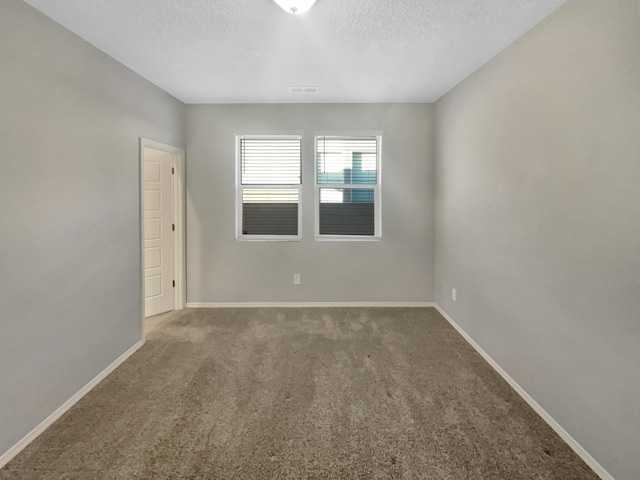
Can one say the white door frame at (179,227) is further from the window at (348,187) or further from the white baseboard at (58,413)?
the window at (348,187)

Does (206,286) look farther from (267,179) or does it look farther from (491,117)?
(491,117)

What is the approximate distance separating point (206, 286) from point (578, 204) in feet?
12.8

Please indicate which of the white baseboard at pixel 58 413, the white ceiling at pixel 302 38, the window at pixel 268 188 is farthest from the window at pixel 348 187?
the white baseboard at pixel 58 413

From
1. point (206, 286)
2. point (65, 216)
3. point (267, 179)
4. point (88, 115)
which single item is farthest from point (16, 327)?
point (267, 179)

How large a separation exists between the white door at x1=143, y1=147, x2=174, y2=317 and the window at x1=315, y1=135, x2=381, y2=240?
1.87 metres

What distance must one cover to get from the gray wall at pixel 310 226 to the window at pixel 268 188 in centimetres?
13

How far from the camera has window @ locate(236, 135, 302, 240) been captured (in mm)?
4107

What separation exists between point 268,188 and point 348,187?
107cm

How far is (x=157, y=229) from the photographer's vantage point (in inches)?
148

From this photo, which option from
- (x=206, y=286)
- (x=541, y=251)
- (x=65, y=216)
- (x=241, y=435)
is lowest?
(x=241, y=435)

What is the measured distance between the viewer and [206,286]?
4.11 meters

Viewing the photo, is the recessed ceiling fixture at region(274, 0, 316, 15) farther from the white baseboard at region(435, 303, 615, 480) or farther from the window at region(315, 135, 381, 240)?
the white baseboard at region(435, 303, 615, 480)

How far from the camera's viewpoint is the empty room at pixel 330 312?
162 cm

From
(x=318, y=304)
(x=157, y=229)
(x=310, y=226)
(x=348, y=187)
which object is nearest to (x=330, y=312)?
(x=318, y=304)
